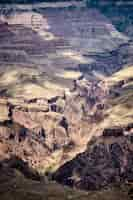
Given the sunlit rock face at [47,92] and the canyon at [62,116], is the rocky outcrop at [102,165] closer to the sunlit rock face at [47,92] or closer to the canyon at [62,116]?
the canyon at [62,116]

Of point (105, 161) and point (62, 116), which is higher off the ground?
point (105, 161)

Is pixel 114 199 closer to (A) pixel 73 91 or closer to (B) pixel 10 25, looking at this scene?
(A) pixel 73 91

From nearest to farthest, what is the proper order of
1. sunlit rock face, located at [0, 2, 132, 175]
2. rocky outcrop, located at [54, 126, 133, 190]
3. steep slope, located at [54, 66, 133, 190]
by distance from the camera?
rocky outcrop, located at [54, 126, 133, 190]
steep slope, located at [54, 66, 133, 190]
sunlit rock face, located at [0, 2, 132, 175]

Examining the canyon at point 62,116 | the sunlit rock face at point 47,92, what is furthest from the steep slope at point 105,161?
the sunlit rock face at point 47,92

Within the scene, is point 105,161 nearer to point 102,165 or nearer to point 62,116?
point 102,165

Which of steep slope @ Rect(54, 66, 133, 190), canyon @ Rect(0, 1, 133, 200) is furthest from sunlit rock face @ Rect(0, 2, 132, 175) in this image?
steep slope @ Rect(54, 66, 133, 190)

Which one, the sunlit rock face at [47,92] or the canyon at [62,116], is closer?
the canyon at [62,116]

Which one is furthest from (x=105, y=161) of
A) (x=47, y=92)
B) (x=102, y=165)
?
(x=47, y=92)

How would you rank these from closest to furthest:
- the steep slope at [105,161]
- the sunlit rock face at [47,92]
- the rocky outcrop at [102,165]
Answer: the rocky outcrop at [102,165], the steep slope at [105,161], the sunlit rock face at [47,92]

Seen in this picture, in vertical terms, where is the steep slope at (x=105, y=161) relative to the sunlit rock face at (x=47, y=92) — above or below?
above

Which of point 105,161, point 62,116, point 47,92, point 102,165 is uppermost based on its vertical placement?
point 105,161

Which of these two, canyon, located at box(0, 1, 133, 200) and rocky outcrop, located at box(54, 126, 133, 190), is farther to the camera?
canyon, located at box(0, 1, 133, 200)

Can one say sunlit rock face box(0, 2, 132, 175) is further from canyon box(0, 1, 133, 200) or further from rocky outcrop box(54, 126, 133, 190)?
rocky outcrop box(54, 126, 133, 190)
